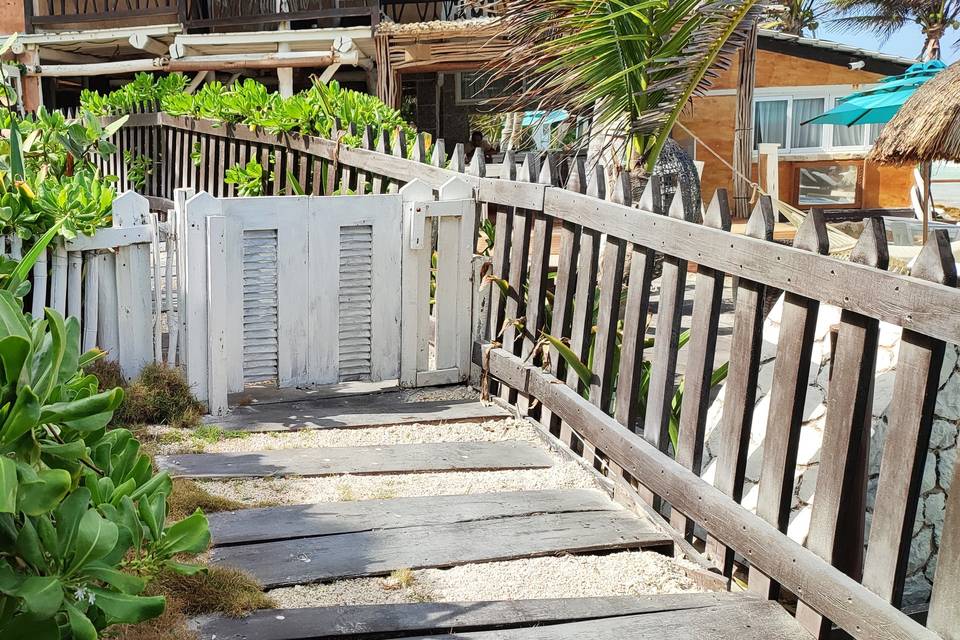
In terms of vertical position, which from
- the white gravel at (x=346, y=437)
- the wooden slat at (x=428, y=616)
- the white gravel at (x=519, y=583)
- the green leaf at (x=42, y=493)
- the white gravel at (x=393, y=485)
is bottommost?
the white gravel at (x=346, y=437)

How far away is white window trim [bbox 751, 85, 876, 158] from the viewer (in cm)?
1864

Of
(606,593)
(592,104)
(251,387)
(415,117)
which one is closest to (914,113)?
(592,104)

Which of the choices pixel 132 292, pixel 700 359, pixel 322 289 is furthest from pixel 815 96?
pixel 700 359

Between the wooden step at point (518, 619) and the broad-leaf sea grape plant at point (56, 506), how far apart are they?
85 cm

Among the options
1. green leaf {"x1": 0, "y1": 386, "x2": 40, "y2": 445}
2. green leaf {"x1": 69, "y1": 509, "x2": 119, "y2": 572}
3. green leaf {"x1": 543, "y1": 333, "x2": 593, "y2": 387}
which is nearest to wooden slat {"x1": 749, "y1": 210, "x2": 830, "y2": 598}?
green leaf {"x1": 543, "y1": 333, "x2": 593, "y2": 387}

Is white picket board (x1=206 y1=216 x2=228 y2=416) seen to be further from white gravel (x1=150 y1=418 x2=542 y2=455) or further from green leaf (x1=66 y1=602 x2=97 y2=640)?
green leaf (x1=66 y1=602 x2=97 y2=640)

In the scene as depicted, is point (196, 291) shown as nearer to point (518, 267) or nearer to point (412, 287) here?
point (412, 287)

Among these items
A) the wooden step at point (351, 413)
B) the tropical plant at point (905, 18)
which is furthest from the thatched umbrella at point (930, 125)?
the tropical plant at point (905, 18)

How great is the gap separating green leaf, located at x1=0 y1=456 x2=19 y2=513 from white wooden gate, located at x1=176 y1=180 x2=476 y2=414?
336 centimetres

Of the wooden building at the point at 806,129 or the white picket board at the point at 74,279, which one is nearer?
the white picket board at the point at 74,279

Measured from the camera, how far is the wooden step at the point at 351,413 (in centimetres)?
471

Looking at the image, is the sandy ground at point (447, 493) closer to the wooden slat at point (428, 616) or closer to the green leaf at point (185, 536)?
the wooden slat at point (428, 616)

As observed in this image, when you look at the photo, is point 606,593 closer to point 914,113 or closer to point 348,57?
point 914,113

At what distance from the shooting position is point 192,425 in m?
4.62
